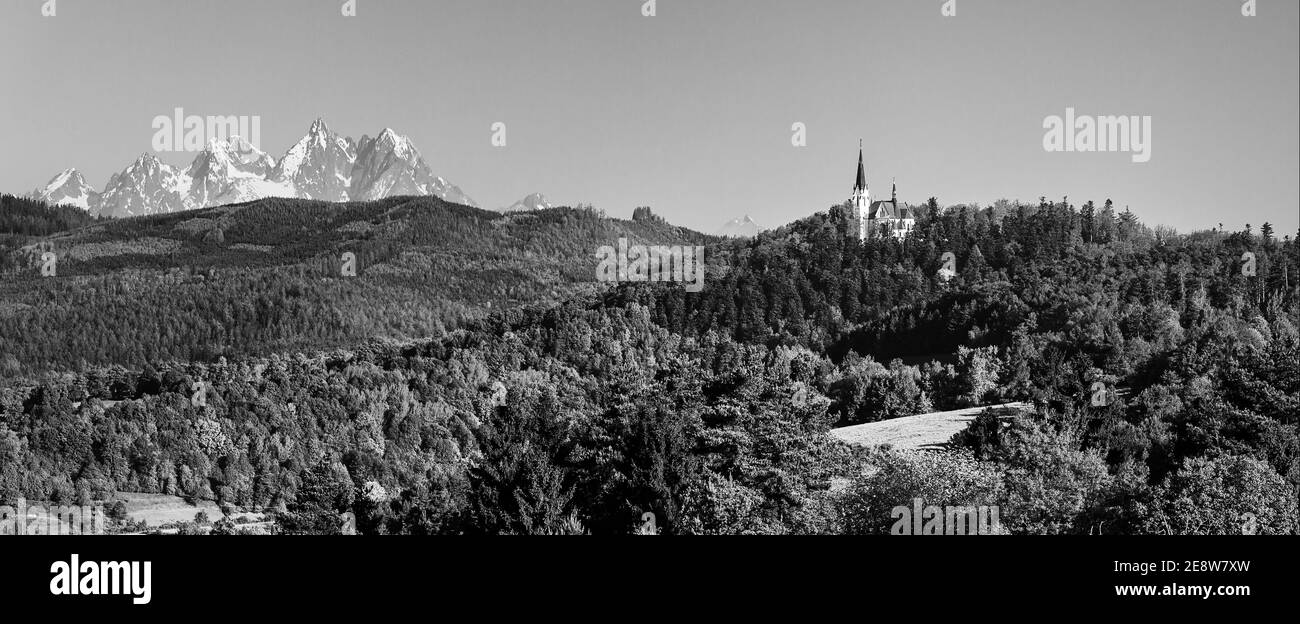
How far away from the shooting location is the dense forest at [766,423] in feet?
182

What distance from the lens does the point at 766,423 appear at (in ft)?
210

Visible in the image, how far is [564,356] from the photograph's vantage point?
188625 mm

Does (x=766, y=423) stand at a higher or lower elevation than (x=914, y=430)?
higher

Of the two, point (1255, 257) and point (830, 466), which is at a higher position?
point (1255, 257)

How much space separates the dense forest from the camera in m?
55.4

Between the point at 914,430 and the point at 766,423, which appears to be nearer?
the point at 766,423

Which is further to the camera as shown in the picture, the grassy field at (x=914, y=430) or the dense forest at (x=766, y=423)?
the grassy field at (x=914, y=430)

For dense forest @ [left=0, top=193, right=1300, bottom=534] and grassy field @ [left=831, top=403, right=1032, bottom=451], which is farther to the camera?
grassy field @ [left=831, top=403, right=1032, bottom=451]
